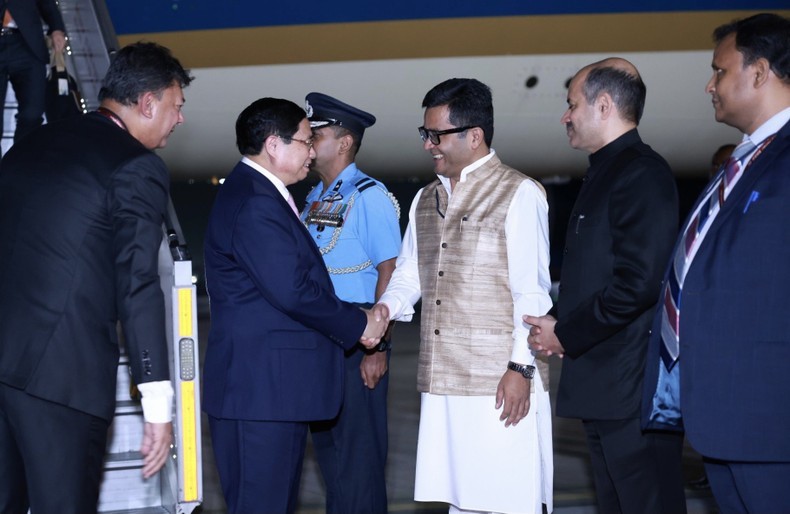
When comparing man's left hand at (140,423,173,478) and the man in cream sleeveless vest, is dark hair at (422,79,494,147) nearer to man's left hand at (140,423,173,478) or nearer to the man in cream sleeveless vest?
the man in cream sleeveless vest

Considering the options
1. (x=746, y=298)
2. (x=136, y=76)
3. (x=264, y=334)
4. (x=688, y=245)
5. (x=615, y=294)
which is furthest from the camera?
(x=264, y=334)

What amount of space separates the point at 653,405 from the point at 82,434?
1.30 metres

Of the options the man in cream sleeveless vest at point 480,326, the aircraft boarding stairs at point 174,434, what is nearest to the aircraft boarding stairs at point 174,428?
the aircraft boarding stairs at point 174,434

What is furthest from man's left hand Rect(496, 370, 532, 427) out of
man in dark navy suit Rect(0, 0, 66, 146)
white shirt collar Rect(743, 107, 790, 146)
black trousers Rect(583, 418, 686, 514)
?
man in dark navy suit Rect(0, 0, 66, 146)

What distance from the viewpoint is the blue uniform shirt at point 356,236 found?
3484 mm

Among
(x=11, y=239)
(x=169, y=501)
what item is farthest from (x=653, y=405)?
(x=169, y=501)

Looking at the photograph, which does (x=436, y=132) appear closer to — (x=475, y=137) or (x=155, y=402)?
(x=475, y=137)

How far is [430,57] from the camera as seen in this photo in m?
7.42

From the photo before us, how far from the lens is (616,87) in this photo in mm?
2785

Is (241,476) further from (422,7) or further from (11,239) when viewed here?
(422,7)

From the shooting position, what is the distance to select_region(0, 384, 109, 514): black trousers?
229cm

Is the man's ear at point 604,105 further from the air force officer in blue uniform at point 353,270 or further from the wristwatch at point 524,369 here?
the air force officer in blue uniform at point 353,270

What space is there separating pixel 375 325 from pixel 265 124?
667 millimetres

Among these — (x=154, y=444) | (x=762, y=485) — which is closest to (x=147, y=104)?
(x=154, y=444)
